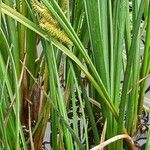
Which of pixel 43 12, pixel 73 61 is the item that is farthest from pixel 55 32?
pixel 73 61

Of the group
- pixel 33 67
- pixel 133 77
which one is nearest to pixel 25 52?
pixel 33 67

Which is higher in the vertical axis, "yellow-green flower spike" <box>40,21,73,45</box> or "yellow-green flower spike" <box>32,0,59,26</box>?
"yellow-green flower spike" <box>32,0,59,26</box>

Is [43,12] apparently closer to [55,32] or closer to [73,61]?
[55,32]

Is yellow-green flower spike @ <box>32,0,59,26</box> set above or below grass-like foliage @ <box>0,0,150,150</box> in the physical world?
above

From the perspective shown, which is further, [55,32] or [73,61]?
[73,61]

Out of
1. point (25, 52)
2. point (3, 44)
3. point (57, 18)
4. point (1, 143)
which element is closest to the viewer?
point (57, 18)

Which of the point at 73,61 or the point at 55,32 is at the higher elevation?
the point at 55,32

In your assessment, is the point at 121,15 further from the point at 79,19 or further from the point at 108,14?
the point at 79,19

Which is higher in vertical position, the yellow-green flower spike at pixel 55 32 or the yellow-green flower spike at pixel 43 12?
the yellow-green flower spike at pixel 43 12

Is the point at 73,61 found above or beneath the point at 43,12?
beneath

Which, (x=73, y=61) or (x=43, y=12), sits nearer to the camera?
(x=43, y=12)

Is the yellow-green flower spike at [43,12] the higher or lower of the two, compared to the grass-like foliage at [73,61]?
higher
